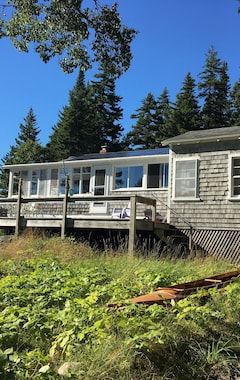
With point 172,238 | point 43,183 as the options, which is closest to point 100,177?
point 43,183

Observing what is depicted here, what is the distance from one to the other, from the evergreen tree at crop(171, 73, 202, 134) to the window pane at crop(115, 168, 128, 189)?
19692 millimetres

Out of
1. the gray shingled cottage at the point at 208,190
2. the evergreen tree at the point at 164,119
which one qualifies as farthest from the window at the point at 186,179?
the evergreen tree at the point at 164,119

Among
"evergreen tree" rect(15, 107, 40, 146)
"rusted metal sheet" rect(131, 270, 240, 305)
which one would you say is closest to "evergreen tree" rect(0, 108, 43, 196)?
"evergreen tree" rect(15, 107, 40, 146)

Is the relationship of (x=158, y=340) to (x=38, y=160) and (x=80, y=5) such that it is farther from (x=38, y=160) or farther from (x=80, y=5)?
(x=38, y=160)

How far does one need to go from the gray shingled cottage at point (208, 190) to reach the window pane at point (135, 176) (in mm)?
2631

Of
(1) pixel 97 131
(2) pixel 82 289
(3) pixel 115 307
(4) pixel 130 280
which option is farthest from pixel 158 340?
(1) pixel 97 131

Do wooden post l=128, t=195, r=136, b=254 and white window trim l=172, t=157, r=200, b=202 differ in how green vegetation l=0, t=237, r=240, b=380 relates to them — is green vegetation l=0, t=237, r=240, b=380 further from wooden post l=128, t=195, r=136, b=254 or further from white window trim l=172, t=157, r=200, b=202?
white window trim l=172, t=157, r=200, b=202

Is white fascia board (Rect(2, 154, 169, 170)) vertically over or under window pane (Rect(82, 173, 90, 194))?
over

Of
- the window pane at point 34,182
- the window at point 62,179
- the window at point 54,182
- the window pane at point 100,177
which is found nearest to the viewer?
the window pane at point 100,177

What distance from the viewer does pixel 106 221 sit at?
44.3 feet

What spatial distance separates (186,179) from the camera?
14.5 m

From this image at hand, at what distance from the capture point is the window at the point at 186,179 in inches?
563

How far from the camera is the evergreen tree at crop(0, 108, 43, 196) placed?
37.3 metres

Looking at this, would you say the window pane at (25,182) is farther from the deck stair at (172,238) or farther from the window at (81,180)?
the deck stair at (172,238)
